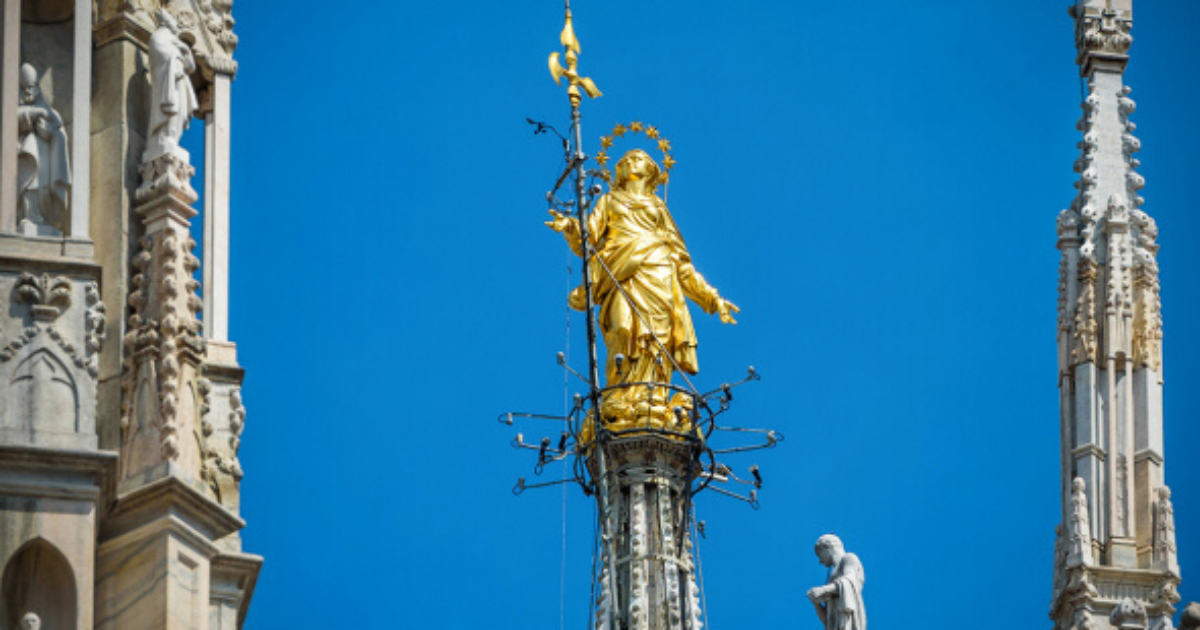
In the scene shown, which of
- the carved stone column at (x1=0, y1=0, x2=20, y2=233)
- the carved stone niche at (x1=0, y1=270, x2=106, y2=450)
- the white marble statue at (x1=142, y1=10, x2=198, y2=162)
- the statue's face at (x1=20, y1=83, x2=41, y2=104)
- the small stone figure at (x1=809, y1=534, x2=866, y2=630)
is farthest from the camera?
the small stone figure at (x1=809, y1=534, x2=866, y2=630)

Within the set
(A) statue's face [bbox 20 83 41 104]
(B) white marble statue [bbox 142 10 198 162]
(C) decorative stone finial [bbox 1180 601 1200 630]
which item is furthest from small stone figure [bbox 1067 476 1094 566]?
(A) statue's face [bbox 20 83 41 104]

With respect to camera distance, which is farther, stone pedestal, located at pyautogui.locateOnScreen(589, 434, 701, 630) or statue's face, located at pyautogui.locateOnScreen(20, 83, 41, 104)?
stone pedestal, located at pyautogui.locateOnScreen(589, 434, 701, 630)

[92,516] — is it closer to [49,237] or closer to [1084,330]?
[49,237]

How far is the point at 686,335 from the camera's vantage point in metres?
66.4

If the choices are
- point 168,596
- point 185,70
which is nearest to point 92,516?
point 168,596

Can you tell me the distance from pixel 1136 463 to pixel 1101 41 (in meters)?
6.12

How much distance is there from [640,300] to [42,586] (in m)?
29.7

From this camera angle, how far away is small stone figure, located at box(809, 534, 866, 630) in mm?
46719

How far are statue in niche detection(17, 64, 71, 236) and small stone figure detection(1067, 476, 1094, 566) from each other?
18.3 m

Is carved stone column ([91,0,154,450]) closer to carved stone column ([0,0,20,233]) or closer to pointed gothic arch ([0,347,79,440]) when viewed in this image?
pointed gothic arch ([0,347,79,440])

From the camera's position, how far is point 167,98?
39.0m

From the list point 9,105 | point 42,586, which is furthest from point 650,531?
point 42,586

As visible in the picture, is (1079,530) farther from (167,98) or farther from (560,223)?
(167,98)

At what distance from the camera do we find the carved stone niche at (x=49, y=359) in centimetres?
3684
